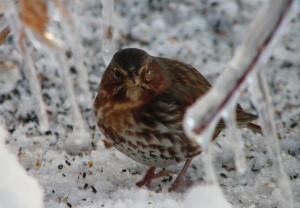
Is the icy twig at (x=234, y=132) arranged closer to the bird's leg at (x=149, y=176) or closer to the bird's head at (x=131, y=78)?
the bird's head at (x=131, y=78)

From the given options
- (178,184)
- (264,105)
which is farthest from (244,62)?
(178,184)

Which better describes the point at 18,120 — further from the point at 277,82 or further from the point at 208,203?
the point at 277,82

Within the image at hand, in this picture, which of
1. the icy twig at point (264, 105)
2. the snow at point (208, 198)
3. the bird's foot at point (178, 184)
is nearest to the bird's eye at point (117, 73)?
the bird's foot at point (178, 184)

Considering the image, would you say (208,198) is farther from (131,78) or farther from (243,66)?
(131,78)

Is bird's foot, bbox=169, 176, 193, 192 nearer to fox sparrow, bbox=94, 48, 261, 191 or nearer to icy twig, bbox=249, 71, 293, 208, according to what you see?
fox sparrow, bbox=94, 48, 261, 191

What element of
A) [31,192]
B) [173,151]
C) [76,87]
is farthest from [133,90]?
[76,87]

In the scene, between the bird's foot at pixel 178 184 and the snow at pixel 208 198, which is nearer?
the snow at pixel 208 198

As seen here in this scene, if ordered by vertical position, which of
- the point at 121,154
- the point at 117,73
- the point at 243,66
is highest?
the point at 243,66

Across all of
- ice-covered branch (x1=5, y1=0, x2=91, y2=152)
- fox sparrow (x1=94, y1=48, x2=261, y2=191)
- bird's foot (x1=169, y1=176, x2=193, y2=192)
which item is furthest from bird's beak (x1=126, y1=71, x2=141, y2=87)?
bird's foot (x1=169, y1=176, x2=193, y2=192)
